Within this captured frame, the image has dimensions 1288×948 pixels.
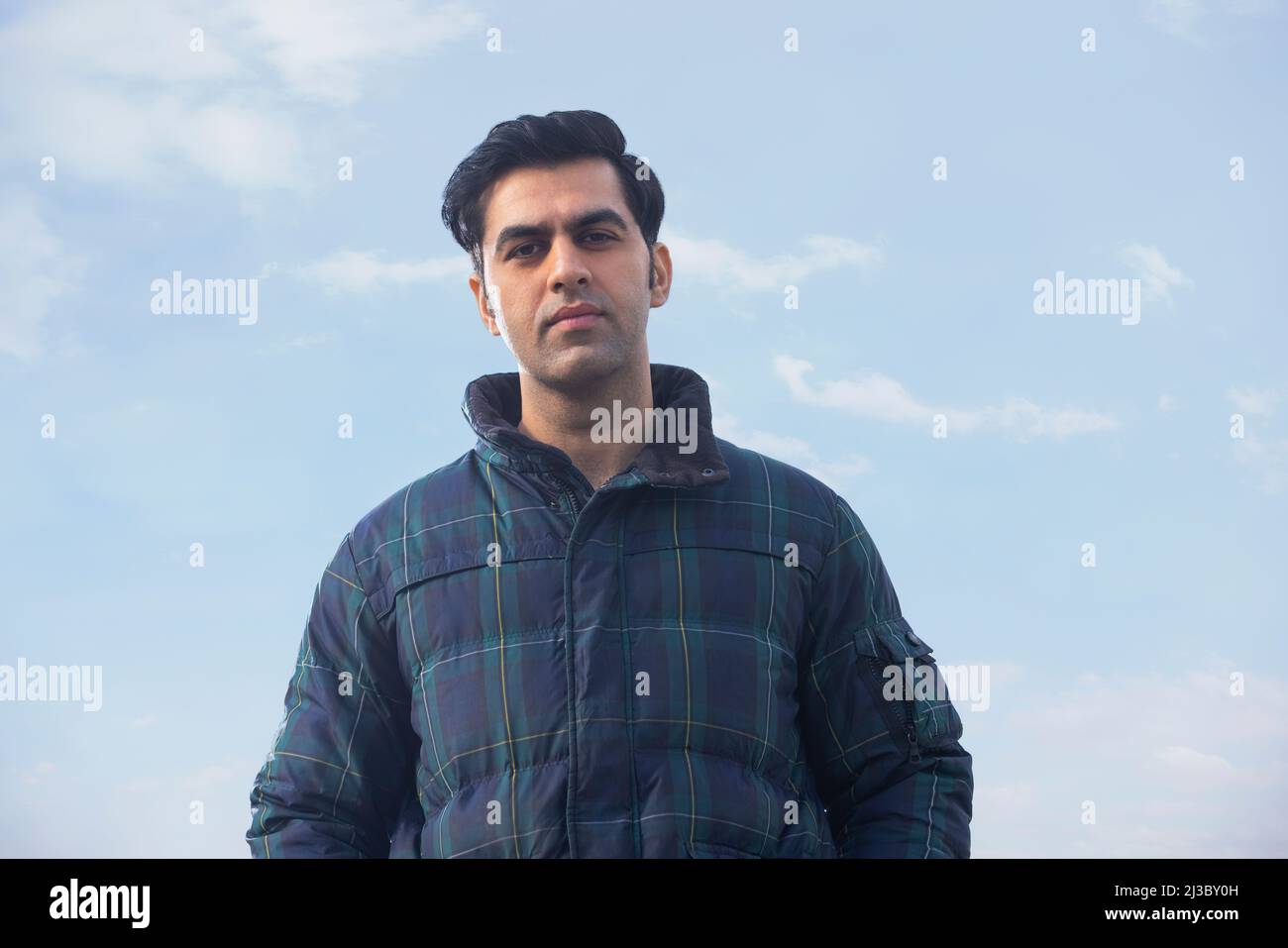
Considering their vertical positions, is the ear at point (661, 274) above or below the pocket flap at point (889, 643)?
above

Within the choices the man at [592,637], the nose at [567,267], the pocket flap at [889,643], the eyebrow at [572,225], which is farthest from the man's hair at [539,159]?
the pocket flap at [889,643]

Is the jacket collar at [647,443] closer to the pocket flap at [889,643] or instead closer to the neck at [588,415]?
the neck at [588,415]

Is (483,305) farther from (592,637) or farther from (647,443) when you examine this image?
(592,637)

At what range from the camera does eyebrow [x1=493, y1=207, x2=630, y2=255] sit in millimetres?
4766

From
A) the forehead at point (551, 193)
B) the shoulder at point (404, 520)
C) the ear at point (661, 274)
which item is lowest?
the shoulder at point (404, 520)

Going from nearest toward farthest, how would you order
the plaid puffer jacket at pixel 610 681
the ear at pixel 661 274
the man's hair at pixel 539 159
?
the plaid puffer jacket at pixel 610 681
the man's hair at pixel 539 159
the ear at pixel 661 274

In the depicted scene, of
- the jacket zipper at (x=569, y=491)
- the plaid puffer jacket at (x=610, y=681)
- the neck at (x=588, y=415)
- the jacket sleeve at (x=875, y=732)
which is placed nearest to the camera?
the plaid puffer jacket at (x=610, y=681)

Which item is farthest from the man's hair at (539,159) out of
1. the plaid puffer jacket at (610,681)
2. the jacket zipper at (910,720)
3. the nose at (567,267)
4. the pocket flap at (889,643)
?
the jacket zipper at (910,720)

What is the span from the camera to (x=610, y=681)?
423 cm

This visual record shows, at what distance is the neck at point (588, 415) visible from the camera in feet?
15.6

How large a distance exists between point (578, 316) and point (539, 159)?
0.68 m

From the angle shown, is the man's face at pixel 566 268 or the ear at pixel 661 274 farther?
the ear at pixel 661 274

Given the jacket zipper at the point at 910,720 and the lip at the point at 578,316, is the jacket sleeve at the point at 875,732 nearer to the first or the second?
the jacket zipper at the point at 910,720
